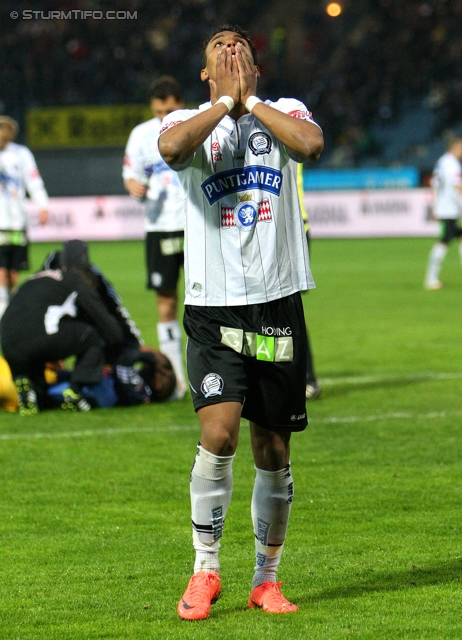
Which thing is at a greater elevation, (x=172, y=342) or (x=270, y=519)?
(x=172, y=342)

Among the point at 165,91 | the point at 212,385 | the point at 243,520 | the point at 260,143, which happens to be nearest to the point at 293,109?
the point at 260,143

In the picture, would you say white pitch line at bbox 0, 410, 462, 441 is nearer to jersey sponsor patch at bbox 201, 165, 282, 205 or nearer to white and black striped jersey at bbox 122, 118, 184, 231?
white and black striped jersey at bbox 122, 118, 184, 231

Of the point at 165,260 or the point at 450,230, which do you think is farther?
the point at 450,230

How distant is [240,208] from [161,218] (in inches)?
194

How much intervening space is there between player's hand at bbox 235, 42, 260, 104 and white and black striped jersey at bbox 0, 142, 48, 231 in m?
8.89

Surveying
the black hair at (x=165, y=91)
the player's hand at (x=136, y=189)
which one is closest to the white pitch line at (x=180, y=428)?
the player's hand at (x=136, y=189)

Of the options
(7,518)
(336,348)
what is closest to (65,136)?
(336,348)

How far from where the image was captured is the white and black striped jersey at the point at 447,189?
61.6 ft

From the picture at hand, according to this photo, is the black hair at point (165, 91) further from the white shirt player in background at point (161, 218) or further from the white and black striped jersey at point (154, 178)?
the white and black striped jersey at point (154, 178)

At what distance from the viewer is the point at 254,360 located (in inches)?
154

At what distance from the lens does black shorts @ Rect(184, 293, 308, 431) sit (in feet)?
12.7

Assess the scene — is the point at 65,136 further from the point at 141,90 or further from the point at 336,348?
the point at 336,348

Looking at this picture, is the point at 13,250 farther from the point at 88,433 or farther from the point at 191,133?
the point at 191,133

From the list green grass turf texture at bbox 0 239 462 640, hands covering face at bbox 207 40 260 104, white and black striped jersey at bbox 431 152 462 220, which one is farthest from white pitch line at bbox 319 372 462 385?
white and black striped jersey at bbox 431 152 462 220
